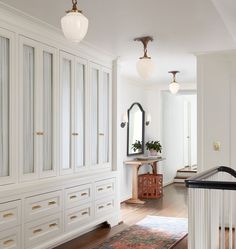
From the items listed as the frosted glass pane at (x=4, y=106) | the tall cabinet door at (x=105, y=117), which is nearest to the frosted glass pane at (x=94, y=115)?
the tall cabinet door at (x=105, y=117)

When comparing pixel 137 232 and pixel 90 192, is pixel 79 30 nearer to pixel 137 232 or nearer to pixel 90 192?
pixel 90 192

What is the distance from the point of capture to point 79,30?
2820mm

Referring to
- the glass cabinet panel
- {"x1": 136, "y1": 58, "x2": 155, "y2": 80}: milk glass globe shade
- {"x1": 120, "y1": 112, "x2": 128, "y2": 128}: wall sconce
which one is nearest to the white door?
{"x1": 120, "y1": 112, "x2": 128, "y2": 128}: wall sconce

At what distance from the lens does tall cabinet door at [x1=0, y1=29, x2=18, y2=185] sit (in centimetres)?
370

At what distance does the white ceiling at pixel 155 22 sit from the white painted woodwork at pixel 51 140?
312mm

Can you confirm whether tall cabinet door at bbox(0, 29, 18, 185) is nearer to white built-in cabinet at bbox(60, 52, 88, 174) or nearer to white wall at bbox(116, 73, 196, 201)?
white built-in cabinet at bbox(60, 52, 88, 174)

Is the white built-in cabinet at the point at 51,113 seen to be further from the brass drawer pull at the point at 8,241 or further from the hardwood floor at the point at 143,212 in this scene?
the hardwood floor at the point at 143,212

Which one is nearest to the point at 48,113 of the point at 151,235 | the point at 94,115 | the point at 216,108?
the point at 94,115

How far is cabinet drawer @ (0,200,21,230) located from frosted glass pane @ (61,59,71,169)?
1.00 m

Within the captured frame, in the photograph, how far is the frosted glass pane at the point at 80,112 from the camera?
198 inches

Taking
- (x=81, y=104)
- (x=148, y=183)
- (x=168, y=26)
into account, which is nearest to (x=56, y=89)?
(x=81, y=104)

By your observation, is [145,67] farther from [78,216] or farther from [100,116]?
[78,216]

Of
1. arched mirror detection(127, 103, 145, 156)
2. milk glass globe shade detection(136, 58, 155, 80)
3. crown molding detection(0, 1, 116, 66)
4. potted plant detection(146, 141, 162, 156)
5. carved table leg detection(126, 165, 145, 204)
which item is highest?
crown molding detection(0, 1, 116, 66)

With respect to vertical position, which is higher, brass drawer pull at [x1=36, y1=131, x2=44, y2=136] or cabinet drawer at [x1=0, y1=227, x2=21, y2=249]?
brass drawer pull at [x1=36, y1=131, x2=44, y2=136]
